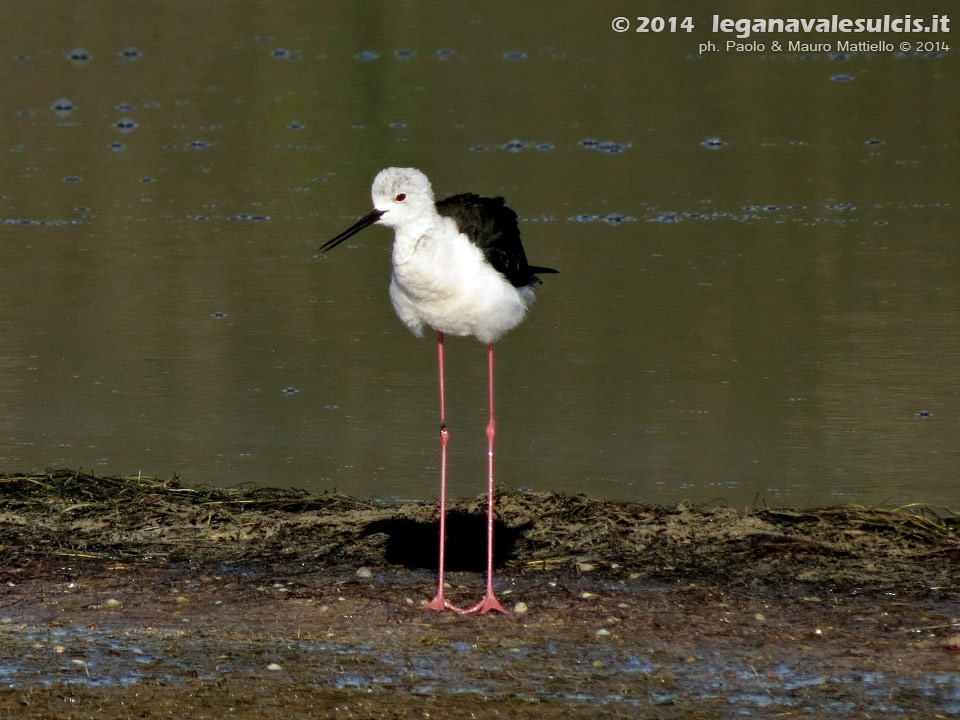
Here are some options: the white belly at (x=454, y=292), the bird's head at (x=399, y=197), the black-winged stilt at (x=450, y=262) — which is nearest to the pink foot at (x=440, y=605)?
the black-winged stilt at (x=450, y=262)

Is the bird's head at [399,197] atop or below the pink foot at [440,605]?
atop

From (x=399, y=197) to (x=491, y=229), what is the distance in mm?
493

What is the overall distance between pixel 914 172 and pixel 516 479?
24.5 feet

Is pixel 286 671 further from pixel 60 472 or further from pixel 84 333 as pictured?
pixel 84 333

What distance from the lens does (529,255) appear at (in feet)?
37.3

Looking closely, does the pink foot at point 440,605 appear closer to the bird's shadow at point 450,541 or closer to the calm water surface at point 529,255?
the bird's shadow at point 450,541

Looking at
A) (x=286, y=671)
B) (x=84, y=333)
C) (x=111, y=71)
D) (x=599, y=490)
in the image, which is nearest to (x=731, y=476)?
(x=599, y=490)

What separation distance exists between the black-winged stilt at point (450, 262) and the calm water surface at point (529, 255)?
1.30m

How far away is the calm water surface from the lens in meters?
7.85

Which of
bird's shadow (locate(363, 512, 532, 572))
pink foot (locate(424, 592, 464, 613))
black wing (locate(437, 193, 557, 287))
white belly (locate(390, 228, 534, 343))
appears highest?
black wing (locate(437, 193, 557, 287))

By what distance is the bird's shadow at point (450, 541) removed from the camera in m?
6.73

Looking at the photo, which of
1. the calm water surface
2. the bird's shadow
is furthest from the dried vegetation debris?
the calm water surface

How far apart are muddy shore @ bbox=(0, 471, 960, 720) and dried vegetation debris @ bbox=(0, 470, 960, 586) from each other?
12 millimetres

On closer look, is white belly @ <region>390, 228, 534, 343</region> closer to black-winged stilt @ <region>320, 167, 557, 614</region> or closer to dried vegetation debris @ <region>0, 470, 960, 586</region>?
black-winged stilt @ <region>320, 167, 557, 614</region>
